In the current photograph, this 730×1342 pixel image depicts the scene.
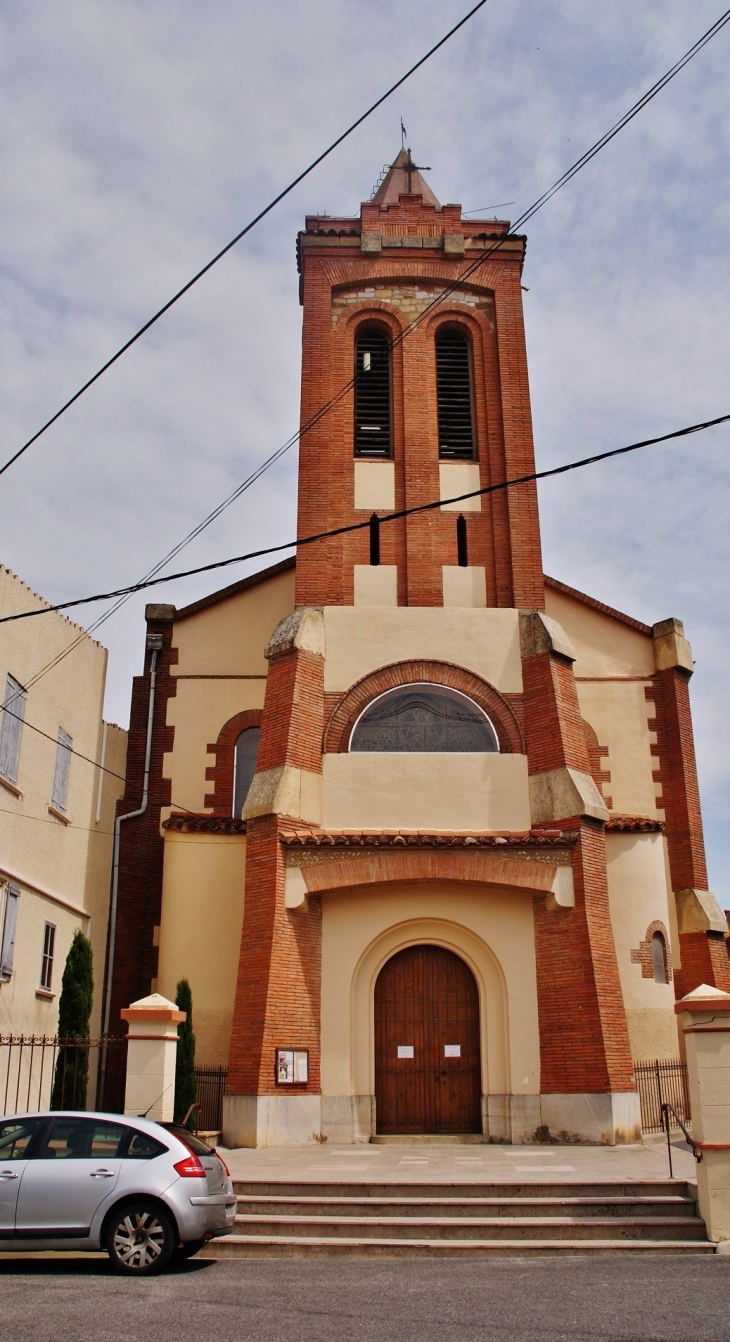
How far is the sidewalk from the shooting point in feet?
42.7

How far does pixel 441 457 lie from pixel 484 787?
22.4 ft

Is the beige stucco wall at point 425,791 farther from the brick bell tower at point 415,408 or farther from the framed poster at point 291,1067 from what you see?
the framed poster at point 291,1067

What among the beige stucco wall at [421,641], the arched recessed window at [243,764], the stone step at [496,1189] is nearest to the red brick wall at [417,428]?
the beige stucco wall at [421,641]

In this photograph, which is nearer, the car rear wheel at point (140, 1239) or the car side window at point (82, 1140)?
the car rear wheel at point (140, 1239)

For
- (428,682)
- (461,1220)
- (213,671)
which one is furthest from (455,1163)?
(213,671)

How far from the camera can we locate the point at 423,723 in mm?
19500

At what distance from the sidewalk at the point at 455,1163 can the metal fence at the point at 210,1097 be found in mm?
2145

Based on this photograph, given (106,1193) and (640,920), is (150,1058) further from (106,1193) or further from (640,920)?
(640,920)

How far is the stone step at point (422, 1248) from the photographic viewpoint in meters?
11.3

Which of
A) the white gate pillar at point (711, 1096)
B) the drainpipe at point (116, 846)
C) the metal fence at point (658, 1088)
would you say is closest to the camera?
the white gate pillar at point (711, 1096)

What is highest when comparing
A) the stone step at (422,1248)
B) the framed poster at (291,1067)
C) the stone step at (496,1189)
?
the framed poster at (291,1067)

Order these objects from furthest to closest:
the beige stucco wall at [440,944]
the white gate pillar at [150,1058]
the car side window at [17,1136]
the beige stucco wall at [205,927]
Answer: the beige stucco wall at [205,927]
the beige stucco wall at [440,944]
the white gate pillar at [150,1058]
the car side window at [17,1136]

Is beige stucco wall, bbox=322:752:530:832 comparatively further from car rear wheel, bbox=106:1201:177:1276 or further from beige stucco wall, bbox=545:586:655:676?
car rear wheel, bbox=106:1201:177:1276

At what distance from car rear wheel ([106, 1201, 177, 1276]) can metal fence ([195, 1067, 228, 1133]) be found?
8.58 meters
